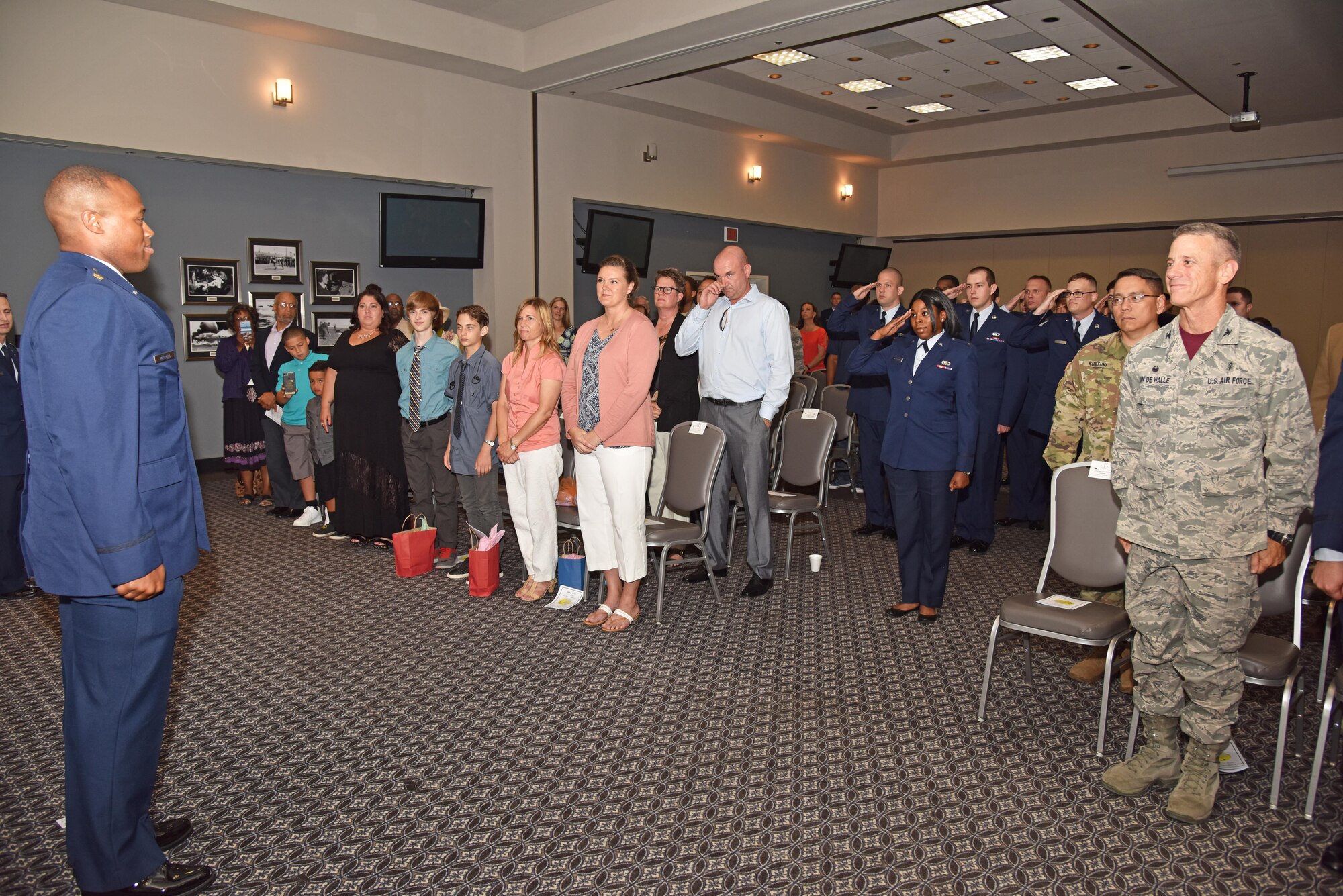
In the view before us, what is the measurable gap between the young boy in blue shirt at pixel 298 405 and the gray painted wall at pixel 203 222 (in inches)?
95.1

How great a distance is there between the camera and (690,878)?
8.18 feet

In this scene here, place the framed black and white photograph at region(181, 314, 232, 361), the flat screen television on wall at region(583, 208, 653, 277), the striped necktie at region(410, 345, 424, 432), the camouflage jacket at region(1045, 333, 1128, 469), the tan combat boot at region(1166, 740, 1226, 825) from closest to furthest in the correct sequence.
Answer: the tan combat boot at region(1166, 740, 1226, 825) < the camouflage jacket at region(1045, 333, 1128, 469) < the striped necktie at region(410, 345, 424, 432) < the framed black and white photograph at region(181, 314, 232, 361) < the flat screen television on wall at region(583, 208, 653, 277)

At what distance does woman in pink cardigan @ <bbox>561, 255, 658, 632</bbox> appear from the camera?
426 centimetres

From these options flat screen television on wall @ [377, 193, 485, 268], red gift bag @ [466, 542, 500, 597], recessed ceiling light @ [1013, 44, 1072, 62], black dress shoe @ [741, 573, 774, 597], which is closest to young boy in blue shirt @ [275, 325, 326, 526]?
red gift bag @ [466, 542, 500, 597]

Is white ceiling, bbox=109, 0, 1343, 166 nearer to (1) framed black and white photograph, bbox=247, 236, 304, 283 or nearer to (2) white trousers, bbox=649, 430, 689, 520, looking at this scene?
(1) framed black and white photograph, bbox=247, 236, 304, 283

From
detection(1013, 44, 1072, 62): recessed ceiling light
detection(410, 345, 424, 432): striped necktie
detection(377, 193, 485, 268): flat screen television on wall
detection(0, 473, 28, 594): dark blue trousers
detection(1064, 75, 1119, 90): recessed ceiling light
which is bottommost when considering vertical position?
detection(0, 473, 28, 594): dark blue trousers

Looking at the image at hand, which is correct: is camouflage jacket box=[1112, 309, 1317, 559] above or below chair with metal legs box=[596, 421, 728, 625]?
above

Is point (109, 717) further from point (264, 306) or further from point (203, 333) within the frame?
A: point (264, 306)

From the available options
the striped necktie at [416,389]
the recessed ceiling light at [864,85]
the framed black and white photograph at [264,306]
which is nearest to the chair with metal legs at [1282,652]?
the striped necktie at [416,389]

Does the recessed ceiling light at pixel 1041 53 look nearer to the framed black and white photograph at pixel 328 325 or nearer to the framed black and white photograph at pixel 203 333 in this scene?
the framed black and white photograph at pixel 328 325

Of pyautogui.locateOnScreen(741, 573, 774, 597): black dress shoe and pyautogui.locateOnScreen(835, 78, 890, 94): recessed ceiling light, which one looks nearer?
pyautogui.locateOnScreen(741, 573, 774, 597): black dress shoe

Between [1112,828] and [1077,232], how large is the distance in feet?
42.7

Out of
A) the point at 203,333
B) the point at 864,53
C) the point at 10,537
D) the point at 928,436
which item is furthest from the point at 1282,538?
the point at 203,333

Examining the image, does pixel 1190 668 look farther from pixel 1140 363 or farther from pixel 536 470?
pixel 536 470
